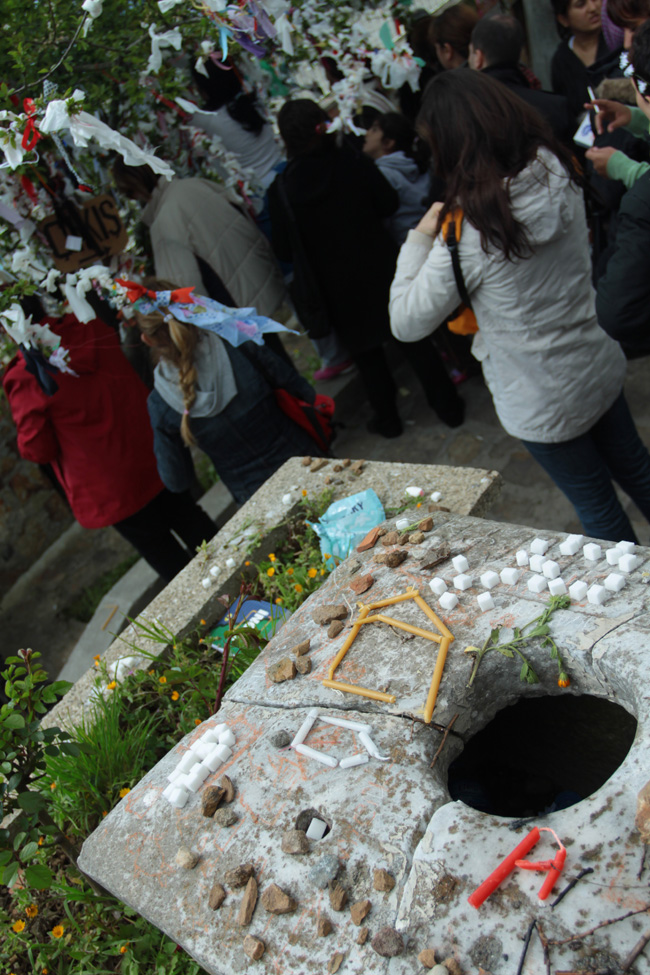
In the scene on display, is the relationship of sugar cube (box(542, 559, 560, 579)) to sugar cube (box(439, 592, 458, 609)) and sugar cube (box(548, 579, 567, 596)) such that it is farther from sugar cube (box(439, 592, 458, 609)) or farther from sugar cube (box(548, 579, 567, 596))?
sugar cube (box(439, 592, 458, 609))

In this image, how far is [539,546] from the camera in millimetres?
1737

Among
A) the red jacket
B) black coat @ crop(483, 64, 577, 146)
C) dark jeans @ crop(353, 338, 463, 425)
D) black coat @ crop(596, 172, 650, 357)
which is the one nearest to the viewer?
black coat @ crop(596, 172, 650, 357)

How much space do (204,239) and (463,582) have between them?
10.5 feet

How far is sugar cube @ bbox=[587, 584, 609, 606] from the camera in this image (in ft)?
5.04

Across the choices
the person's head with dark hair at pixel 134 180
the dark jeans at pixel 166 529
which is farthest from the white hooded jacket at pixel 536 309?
the person's head with dark hair at pixel 134 180

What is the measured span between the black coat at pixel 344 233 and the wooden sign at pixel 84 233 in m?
0.89

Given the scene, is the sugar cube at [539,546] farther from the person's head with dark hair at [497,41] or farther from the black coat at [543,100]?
the person's head with dark hair at [497,41]

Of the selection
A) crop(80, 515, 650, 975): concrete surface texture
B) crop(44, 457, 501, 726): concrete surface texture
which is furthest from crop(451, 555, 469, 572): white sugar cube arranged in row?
crop(44, 457, 501, 726): concrete surface texture

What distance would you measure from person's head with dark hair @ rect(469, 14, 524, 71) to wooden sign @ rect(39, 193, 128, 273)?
2.07 metres

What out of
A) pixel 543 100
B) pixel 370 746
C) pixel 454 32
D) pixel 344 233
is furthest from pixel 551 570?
pixel 454 32

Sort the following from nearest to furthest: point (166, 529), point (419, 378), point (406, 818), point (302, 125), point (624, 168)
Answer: point (406, 818), point (624, 168), point (302, 125), point (166, 529), point (419, 378)

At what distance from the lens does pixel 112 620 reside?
14.5 feet

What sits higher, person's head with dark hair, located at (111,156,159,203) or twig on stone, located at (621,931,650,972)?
person's head with dark hair, located at (111,156,159,203)

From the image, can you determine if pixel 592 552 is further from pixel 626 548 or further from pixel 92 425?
pixel 92 425
